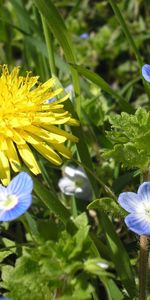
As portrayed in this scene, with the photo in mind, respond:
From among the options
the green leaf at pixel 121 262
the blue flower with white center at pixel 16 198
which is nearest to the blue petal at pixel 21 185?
the blue flower with white center at pixel 16 198

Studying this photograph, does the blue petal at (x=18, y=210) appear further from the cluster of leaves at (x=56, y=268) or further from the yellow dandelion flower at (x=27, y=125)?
Result: the yellow dandelion flower at (x=27, y=125)

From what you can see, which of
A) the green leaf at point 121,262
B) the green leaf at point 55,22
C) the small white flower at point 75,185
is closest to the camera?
the green leaf at point 121,262

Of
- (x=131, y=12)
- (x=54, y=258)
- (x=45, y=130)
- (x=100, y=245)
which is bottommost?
(x=100, y=245)

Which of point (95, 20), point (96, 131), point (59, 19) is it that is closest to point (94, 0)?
point (95, 20)

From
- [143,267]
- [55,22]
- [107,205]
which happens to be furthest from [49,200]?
[55,22]

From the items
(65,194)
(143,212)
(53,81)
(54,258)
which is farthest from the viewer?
(65,194)

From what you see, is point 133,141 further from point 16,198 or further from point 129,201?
point 16,198

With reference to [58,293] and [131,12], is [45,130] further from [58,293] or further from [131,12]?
[131,12]
